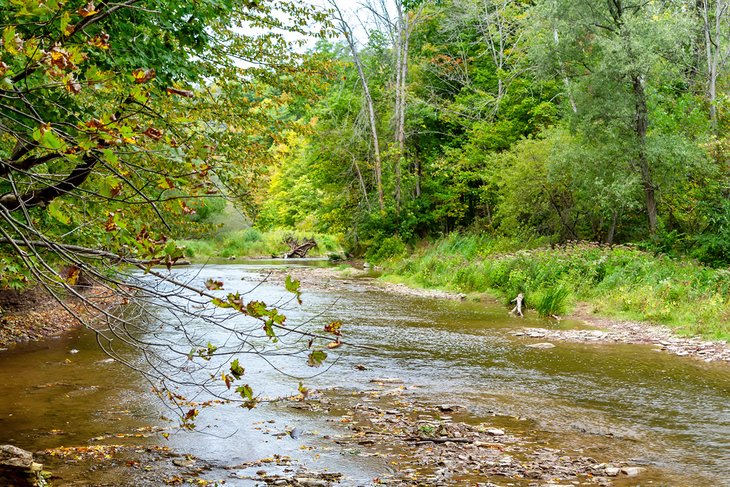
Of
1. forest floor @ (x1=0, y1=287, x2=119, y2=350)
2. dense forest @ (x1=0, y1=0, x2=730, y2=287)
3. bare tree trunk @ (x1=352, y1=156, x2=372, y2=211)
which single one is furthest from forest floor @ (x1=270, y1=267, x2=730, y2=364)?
bare tree trunk @ (x1=352, y1=156, x2=372, y2=211)

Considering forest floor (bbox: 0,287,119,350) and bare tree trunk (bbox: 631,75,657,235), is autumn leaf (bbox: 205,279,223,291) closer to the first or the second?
forest floor (bbox: 0,287,119,350)

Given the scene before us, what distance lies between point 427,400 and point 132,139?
580 centimetres

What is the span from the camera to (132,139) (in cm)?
279

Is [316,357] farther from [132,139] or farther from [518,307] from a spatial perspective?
[518,307]

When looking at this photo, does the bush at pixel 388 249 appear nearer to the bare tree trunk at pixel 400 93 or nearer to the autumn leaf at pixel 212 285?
the bare tree trunk at pixel 400 93

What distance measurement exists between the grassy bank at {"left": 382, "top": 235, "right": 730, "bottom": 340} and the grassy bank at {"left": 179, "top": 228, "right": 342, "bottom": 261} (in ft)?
72.1

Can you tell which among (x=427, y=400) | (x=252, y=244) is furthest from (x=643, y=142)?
(x=252, y=244)

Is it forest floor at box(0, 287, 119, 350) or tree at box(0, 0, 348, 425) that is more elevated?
tree at box(0, 0, 348, 425)

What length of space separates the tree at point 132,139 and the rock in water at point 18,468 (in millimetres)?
1138

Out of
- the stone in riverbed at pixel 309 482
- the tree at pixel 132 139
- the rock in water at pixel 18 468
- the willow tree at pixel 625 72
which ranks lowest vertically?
the stone in riverbed at pixel 309 482

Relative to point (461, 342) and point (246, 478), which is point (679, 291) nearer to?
point (461, 342)

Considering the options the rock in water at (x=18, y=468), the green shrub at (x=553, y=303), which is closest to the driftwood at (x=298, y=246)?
the green shrub at (x=553, y=303)

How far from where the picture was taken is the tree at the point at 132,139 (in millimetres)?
3000

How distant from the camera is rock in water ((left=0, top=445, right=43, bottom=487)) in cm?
480
